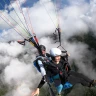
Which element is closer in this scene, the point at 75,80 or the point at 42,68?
the point at 42,68

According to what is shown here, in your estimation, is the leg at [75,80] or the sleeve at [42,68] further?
the leg at [75,80]

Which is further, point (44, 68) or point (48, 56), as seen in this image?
point (48, 56)

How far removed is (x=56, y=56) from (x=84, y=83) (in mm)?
1935

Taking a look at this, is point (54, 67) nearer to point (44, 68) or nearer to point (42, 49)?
point (44, 68)

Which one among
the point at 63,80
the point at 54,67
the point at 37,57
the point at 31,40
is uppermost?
the point at 31,40

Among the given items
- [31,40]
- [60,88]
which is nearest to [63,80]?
[60,88]

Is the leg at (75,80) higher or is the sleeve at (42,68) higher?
the sleeve at (42,68)

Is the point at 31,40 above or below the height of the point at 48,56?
above

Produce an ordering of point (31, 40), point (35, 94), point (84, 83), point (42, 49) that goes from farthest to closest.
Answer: point (31, 40)
point (42, 49)
point (84, 83)
point (35, 94)

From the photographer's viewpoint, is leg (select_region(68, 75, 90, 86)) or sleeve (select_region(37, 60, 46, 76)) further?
leg (select_region(68, 75, 90, 86))

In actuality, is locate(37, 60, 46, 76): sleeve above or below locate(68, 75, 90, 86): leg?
above

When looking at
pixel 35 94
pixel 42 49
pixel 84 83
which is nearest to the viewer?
pixel 35 94

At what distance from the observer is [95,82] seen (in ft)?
30.7

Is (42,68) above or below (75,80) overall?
above
